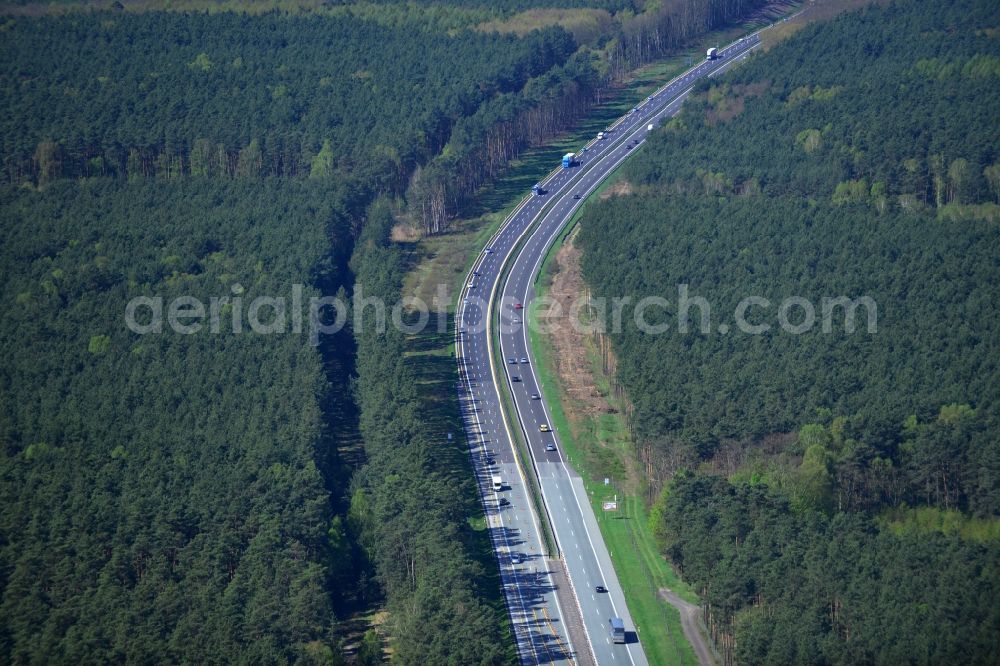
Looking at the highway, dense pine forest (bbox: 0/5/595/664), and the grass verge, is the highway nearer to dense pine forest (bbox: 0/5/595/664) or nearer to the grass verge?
the grass verge

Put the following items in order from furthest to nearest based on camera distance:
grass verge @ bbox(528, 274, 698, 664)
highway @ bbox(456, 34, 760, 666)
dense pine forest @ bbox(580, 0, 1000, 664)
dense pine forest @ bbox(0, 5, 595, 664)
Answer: grass verge @ bbox(528, 274, 698, 664) < highway @ bbox(456, 34, 760, 666) < dense pine forest @ bbox(0, 5, 595, 664) < dense pine forest @ bbox(580, 0, 1000, 664)

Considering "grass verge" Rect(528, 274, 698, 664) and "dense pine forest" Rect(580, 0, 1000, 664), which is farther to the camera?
"grass verge" Rect(528, 274, 698, 664)

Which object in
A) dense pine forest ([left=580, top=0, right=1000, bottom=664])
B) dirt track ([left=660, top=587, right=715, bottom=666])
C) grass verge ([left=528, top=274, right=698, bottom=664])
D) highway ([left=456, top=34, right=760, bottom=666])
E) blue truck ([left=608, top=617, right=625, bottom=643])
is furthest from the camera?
grass verge ([left=528, top=274, right=698, bottom=664])

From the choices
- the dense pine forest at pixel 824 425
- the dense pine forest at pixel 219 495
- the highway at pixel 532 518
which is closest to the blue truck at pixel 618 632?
the highway at pixel 532 518

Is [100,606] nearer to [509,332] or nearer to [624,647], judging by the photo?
[624,647]

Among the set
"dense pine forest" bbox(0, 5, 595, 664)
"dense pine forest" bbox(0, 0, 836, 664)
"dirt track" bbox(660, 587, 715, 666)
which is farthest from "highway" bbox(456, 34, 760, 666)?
"dirt track" bbox(660, 587, 715, 666)

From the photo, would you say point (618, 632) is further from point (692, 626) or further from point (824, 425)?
point (824, 425)

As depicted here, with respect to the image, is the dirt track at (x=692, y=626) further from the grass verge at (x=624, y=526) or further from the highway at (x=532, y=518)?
the highway at (x=532, y=518)

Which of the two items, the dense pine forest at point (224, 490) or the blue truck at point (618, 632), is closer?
the dense pine forest at point (224, 490)

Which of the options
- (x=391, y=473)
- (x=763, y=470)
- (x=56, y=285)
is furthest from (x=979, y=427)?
(x=56, y=285)

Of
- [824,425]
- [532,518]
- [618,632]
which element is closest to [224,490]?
[532,518]

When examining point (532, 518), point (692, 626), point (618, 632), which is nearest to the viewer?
point (618, 632)
